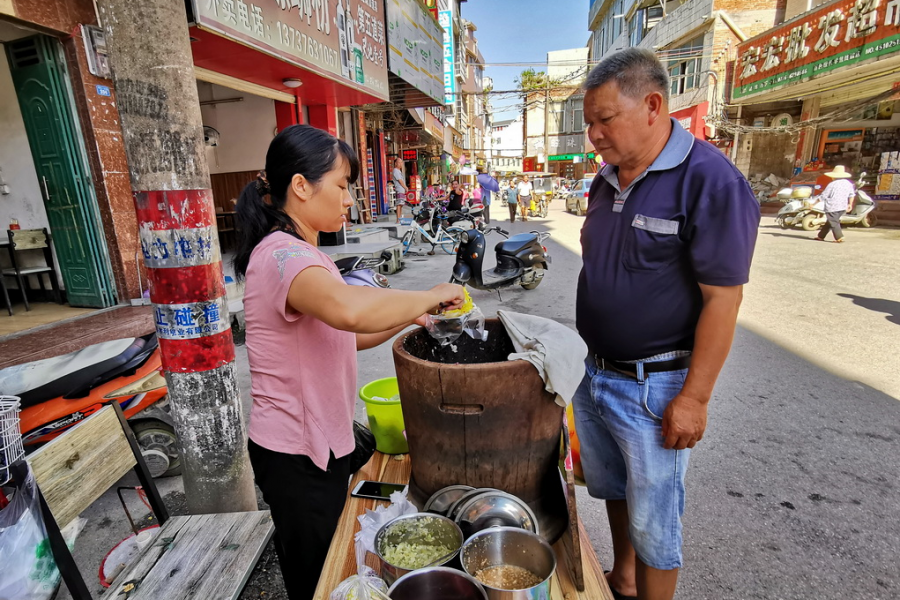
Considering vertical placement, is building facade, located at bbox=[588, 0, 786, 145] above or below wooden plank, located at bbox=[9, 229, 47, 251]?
above

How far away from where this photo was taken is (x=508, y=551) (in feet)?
3.85

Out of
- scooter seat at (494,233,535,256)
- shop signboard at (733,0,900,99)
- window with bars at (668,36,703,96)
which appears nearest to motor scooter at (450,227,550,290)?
scooter seat at (494,233,535,256)

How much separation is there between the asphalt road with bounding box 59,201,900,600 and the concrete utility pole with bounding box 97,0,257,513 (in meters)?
0.95

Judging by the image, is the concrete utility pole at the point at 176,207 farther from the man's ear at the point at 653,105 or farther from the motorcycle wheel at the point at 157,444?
the man's ear at the point at 653,105

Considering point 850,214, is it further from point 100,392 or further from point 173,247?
point 100,392

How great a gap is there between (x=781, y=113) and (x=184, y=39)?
22.7 meters

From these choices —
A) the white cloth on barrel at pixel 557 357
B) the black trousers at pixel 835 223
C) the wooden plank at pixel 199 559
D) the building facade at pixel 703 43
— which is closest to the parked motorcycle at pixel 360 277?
the white cloth on barrel at pixel 557 357

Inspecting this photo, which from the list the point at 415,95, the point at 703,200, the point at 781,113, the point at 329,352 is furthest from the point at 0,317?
the point at 781,113

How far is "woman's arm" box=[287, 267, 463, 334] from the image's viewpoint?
1197mm

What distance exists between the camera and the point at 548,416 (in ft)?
4.69

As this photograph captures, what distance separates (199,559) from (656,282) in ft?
6.55

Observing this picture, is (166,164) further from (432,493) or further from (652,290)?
(652,290)

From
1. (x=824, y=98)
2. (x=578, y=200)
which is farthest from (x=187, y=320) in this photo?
(x=824, y=98)

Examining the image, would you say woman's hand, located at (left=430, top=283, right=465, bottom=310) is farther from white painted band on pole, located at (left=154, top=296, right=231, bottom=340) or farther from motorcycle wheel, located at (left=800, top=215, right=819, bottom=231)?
motorcycle wheel, located at (left=800, top=215, right=819, bottom=231)
